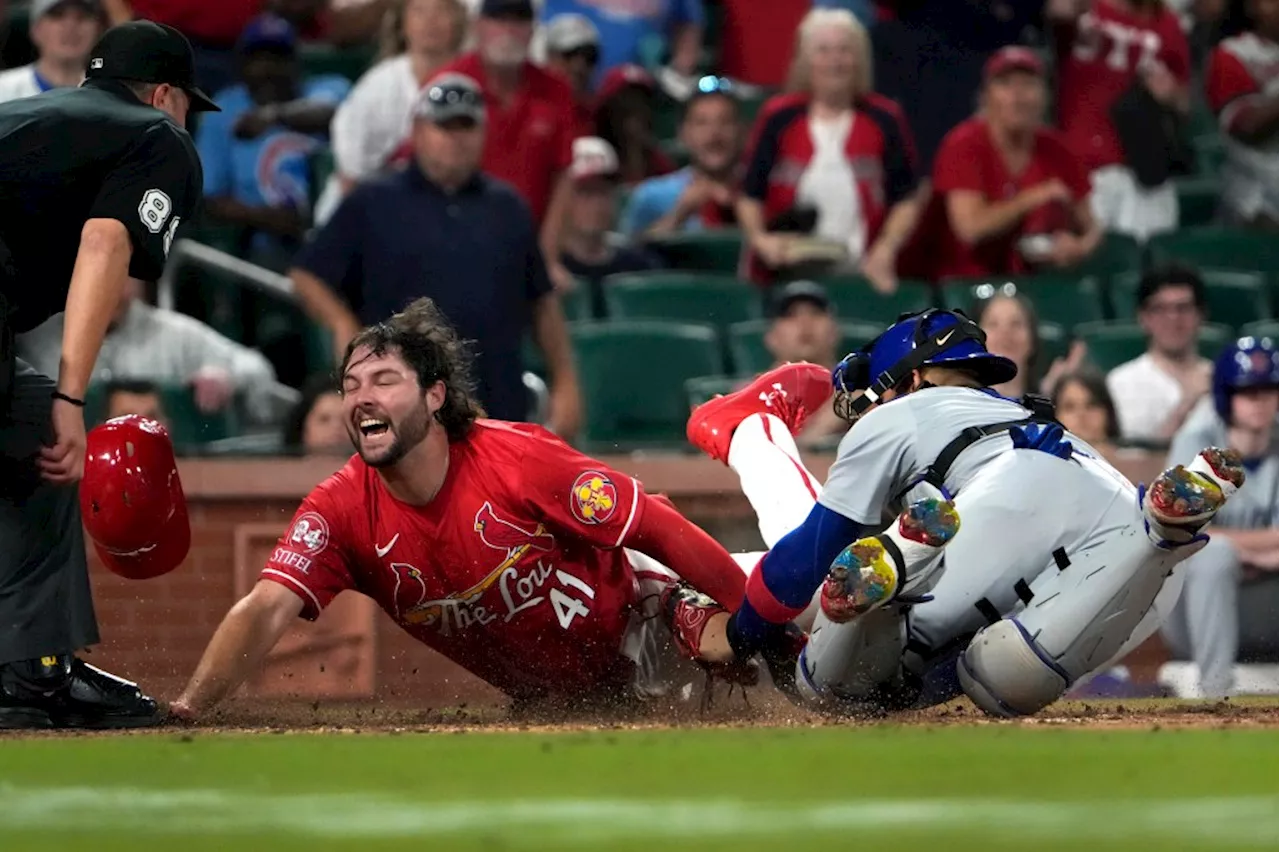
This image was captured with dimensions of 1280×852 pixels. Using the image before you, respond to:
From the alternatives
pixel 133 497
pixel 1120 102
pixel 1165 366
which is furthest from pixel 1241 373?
pixel 133 497

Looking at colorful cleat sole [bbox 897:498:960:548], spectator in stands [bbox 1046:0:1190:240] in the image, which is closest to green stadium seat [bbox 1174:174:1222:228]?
spectator in stands [bbox 1046:0:1190:240]

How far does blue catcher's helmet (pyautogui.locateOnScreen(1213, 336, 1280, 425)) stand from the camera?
8.39 metres

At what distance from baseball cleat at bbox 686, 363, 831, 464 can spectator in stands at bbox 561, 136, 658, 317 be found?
9.96ft

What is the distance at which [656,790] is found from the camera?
4410 mm

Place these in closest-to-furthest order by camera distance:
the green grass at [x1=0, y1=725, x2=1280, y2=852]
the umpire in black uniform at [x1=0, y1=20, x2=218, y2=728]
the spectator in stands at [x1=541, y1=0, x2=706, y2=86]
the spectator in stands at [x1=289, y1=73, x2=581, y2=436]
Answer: the green grass at [x1=0, y1=725, x2=1280, y2=852], the umpire in black uniform at [x1=0, y1=20, x2=218, y2=728], the spectator in stands at [x1=289, y1=73, x2=581, y2=436], the spectator in stands at [x1=541, y1=0, x2=706, y2=86]

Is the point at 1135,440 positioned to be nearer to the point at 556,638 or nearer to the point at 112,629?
the point at 556,638

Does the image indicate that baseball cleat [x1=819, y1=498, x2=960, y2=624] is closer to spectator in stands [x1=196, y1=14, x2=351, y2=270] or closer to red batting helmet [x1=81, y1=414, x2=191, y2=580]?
red batting helmet [x1=81, y1=414, x2=191, y2=580]

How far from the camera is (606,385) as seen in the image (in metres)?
9.34

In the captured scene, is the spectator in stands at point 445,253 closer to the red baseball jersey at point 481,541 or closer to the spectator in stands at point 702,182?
the red baseball jersey at point 481,541

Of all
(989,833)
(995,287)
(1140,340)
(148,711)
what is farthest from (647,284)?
(989,833)

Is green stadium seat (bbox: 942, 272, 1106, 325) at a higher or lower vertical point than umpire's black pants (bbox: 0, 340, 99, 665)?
higher

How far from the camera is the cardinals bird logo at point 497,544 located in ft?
19.9

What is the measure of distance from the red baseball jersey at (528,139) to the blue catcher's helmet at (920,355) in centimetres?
374

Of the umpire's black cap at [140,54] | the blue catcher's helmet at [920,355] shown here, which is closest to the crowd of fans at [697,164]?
the blue catcher's helmet at [920,355]
